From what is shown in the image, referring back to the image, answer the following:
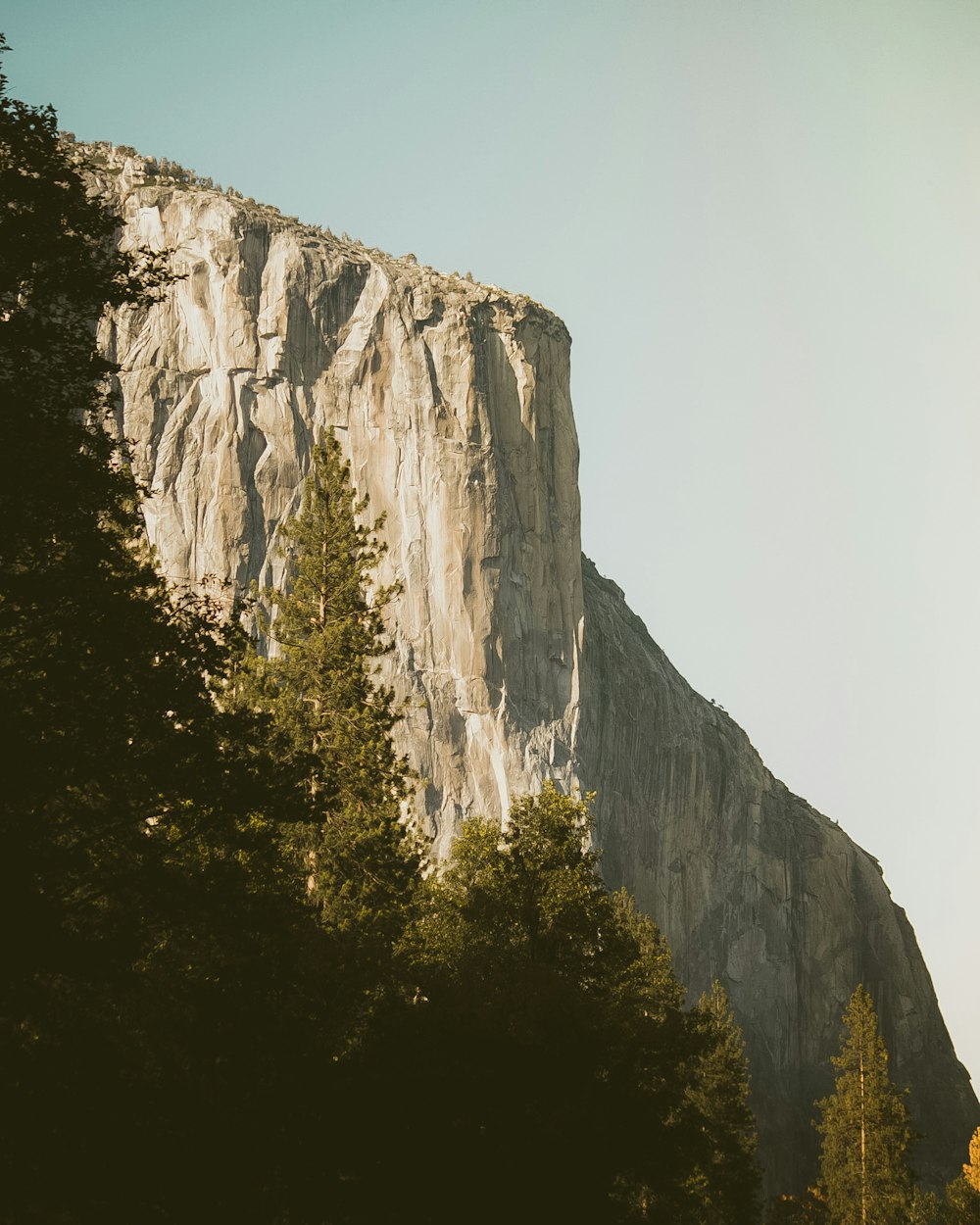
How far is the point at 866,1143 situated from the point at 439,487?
1500 inches

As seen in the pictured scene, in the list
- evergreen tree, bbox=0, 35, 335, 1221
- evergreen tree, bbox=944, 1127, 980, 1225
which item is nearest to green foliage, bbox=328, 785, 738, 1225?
evergreen tree, bbox=0, 35, 335, 1221

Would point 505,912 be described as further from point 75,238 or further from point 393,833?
point 75,238

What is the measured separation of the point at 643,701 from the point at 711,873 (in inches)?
461

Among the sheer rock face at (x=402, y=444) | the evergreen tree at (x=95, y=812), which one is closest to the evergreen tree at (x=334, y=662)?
the evergreen tree at (x=95, y=812)

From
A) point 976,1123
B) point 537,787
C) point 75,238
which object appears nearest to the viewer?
point 75,238

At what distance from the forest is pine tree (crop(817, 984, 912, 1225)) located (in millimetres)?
27614

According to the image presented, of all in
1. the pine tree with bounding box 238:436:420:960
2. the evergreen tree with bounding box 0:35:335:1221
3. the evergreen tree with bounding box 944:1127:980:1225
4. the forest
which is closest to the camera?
the evergreen tree with bounding box 0:35:335:1221

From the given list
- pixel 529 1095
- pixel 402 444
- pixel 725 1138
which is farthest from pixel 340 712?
pixel 402 444

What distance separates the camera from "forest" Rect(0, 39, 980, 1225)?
11.8 m

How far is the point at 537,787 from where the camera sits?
68688 millimetres

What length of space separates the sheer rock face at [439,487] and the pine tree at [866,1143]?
23750mm

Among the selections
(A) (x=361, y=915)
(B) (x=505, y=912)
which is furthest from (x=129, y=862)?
(B) (x=505, y=912)

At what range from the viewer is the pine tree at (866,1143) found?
46281 millimetres

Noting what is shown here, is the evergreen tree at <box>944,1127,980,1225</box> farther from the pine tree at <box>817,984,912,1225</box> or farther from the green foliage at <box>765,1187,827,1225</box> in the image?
the pine tree at <box>817,984,912,1225</box>
